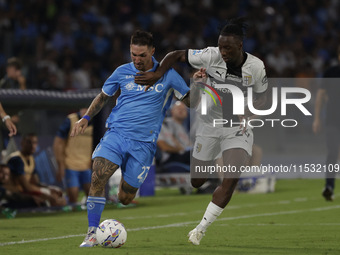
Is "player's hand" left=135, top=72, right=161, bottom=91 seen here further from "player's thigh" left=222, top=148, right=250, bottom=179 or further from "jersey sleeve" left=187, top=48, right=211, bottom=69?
"player's thigh" left=222, top=148, right=250, bottom=179

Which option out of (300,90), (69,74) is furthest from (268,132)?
(69,74)

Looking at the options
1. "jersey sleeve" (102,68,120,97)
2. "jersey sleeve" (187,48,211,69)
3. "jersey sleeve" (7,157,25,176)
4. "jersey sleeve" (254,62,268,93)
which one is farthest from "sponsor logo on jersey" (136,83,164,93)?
"jersey sleeve" (7,157,25,176)

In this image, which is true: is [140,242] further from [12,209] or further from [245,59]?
[12,209]

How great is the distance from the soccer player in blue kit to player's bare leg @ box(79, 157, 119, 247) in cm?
7

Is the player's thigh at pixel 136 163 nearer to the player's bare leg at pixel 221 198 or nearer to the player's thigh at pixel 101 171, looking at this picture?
the player's thigh at pixel 101 171

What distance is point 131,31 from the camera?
24.8 metres

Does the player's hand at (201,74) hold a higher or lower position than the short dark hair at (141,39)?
lower

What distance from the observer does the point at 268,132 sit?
72.8 feet

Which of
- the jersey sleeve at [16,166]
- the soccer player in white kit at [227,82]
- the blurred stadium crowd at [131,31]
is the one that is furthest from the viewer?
the blurred stadium crowd at [131,31]

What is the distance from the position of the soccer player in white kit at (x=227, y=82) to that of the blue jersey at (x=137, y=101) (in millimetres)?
151

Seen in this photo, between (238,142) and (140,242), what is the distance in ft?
4.96

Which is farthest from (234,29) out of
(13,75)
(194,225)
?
(13,75)

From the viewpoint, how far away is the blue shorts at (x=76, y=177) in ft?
47.5

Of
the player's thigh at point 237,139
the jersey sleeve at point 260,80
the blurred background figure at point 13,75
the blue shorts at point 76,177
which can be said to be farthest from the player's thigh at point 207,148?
the blurred background figure at point 13,75
